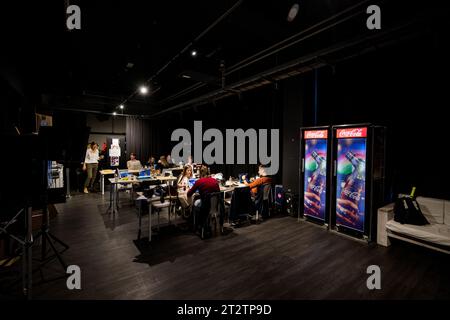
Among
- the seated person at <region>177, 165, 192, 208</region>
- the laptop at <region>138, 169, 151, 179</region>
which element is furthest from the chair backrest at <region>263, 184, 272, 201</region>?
the laptop at <region>138, 169, 151, 179</region>

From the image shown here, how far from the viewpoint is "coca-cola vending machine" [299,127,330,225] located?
4.52 metres

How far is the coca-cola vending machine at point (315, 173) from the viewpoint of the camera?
4.52 metres

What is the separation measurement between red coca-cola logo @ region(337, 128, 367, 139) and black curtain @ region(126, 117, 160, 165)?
30.8ft

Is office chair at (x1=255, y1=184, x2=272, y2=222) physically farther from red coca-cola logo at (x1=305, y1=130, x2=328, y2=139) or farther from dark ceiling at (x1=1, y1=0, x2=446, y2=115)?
dark ceiling at (x1=1, y1=0, x2=446, y2=115)

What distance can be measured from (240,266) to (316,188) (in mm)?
2625

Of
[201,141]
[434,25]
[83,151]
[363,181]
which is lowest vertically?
[363,181]

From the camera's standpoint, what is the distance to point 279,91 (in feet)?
19.6

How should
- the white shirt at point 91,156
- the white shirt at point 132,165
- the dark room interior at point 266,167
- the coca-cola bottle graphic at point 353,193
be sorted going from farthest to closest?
the white shirt at point 91,156
the white shirt at point 132,165
the coca-cola bottle graphic at point 353,193
the dark room interior at point 266,167

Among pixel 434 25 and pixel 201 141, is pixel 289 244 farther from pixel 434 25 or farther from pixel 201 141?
pixel 201 141

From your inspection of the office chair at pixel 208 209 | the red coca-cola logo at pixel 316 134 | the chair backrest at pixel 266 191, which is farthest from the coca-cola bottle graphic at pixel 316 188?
the office chair at pixel 208 209

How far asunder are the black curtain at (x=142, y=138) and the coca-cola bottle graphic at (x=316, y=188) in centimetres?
877

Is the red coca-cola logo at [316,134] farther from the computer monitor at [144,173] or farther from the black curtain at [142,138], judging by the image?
the black curtain at [142,138]

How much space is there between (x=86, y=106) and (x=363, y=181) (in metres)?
10.4
